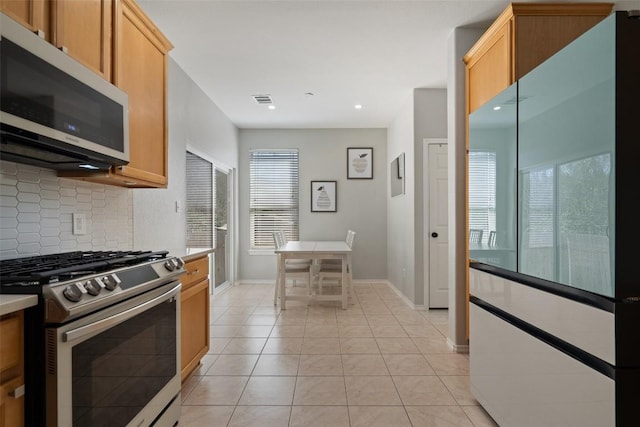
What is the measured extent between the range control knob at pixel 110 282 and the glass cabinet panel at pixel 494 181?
1.78 meters

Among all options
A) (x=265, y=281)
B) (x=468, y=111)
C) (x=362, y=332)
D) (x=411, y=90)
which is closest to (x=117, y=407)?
(x=362, y=332)

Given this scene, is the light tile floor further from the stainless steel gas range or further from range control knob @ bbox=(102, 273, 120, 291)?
range control knob @ bbox=(102, 273, 120, 291)

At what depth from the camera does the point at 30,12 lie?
1458mm

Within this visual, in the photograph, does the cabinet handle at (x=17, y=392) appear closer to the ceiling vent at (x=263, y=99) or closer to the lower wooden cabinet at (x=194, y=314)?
the lower wooden cabinet at (x=194, y=314)

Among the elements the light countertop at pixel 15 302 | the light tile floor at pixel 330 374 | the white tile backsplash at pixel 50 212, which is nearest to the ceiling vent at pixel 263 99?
the white tile backsplash at pixel 50 212

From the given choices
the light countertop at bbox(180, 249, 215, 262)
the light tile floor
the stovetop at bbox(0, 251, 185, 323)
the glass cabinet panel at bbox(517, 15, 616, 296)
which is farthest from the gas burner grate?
the glass cabinet panel at bbox(517, 15, 616, 296)

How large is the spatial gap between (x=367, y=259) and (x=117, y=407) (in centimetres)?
526

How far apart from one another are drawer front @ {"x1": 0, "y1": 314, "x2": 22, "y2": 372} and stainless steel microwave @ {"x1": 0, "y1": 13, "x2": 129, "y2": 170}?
0.66 m

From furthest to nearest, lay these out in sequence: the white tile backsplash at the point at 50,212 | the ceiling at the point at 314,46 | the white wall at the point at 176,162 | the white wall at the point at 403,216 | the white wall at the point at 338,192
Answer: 1. the white wall at the point at 338,192
2. the white wall at the point at 403,216
3. the white wall at the point at 176,162
4. the ceiling at the point at 314,46
5. the white tile backsplash at the point at 50,212

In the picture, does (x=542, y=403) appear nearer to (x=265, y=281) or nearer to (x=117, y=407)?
(x=117, y=407)

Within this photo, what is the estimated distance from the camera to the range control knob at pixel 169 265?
6.37 feet

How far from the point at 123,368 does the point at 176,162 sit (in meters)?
2.58

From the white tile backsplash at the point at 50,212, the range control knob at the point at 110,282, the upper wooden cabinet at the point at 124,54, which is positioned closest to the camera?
the range control knob at the point at 110,282

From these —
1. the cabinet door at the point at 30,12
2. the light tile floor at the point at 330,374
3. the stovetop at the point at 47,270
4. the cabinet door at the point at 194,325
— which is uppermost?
the cabinet door at the point at 30,12
